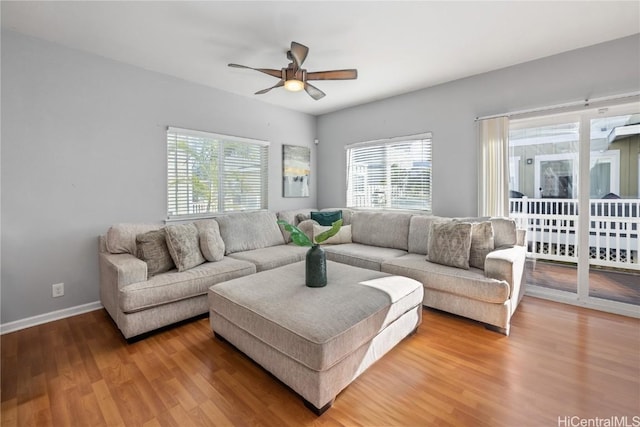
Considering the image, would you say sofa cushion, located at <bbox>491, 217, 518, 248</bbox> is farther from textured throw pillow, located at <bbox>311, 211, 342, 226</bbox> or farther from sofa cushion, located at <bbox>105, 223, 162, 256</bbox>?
sofa cushion, located at <bbox>105, 223, 162, 256</bbox>

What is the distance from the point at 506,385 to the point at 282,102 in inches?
170

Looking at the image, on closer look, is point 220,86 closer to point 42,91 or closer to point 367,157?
point 42,91

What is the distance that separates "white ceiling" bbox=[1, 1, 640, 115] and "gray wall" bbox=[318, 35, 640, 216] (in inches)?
5.9

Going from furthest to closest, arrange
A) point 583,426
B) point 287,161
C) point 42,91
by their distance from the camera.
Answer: point 287,161 < point 42,91 < point 583,426

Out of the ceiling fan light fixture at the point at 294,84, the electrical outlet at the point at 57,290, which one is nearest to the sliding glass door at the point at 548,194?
the ceiling fan light fixture at the point at 294,84

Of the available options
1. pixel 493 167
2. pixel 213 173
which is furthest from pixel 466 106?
pixel 213 173

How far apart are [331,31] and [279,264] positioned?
2.43 meters

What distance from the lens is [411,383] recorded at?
69.7 inches

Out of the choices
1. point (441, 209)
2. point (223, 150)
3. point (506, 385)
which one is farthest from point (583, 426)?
point (223, 150)

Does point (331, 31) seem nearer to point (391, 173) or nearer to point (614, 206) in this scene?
point (391, 173)

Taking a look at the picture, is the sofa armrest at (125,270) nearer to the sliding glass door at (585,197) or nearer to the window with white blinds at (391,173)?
the window with white blinds at (391,173)

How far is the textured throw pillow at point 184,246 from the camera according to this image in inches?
106

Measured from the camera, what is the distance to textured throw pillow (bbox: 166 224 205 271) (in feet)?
8.80

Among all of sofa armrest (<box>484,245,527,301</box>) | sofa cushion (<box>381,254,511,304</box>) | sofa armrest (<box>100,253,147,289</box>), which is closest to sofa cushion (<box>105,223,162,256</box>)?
sofa armrest (<box>100,253,147,289</box>)
